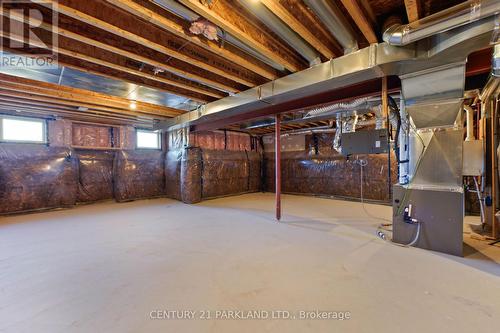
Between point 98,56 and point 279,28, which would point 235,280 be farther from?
point 98,56

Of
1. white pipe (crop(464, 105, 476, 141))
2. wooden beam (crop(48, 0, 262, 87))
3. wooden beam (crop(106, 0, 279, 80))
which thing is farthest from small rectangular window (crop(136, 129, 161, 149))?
white pipe (crop(464, 105, 476, 141))

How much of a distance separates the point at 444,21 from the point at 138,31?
96.2 inches

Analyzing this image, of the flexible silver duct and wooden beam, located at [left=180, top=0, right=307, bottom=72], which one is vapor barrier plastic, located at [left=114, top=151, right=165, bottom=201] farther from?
wooden beam, located at [left=180, top=0, right=307, bottom=72]

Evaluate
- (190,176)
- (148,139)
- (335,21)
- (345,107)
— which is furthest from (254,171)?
(335,21)

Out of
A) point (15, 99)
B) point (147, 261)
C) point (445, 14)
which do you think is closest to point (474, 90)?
point (445, 14)

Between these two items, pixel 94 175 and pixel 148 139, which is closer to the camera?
pixel 94 175

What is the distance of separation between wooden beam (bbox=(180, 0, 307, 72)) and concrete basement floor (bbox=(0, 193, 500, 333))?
2.10 metres

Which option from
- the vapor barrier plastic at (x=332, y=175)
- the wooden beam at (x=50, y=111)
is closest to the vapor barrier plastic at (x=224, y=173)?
the vapor barrier plastic at (x=332, y=175)

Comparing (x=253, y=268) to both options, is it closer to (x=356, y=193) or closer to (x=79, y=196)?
(x=356, y=193)

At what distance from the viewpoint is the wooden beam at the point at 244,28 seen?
1651 mm

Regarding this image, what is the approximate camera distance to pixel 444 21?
4.97ft

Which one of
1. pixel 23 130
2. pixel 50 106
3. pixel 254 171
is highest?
pixel 50 106

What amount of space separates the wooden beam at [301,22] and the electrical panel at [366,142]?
98 centimetres

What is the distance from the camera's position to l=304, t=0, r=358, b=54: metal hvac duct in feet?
5.19
